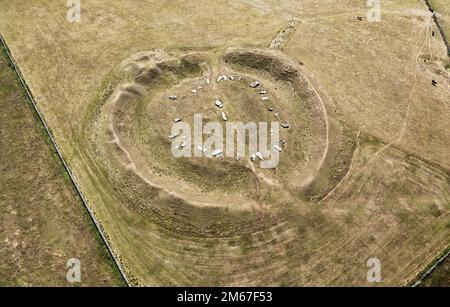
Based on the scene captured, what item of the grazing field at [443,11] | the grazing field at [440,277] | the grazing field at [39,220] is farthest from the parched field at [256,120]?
the grazing field at [39,220]

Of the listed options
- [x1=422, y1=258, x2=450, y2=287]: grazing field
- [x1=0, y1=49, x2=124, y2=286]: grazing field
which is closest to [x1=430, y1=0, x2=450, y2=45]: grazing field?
[x1=422, y1=258, x2=450, y2=287]: grazing field

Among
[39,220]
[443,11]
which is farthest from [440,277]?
[443,11]

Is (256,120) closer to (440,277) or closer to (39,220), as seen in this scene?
(440,277)

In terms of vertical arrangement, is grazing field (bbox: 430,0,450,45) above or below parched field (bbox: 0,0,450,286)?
above

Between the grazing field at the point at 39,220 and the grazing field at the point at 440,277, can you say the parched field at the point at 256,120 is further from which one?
the grazing field at the point at 39,220

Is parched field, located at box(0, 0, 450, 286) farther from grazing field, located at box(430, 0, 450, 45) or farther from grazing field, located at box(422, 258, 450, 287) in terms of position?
grazing field, located at box(430, 0, 450, 45)

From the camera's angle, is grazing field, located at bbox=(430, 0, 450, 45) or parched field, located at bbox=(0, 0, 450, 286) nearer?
parched field, located at bbox=(0, 0, 450, 286)

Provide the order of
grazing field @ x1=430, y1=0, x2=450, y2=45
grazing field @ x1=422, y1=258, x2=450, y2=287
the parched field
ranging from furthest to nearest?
grazing field @ x1=430, y1=0, x2=450, y2=45
the parched field
grazing field @ x1=422, y1=258, x2=450, y2=287

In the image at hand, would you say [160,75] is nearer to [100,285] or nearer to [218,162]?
[218,162]
